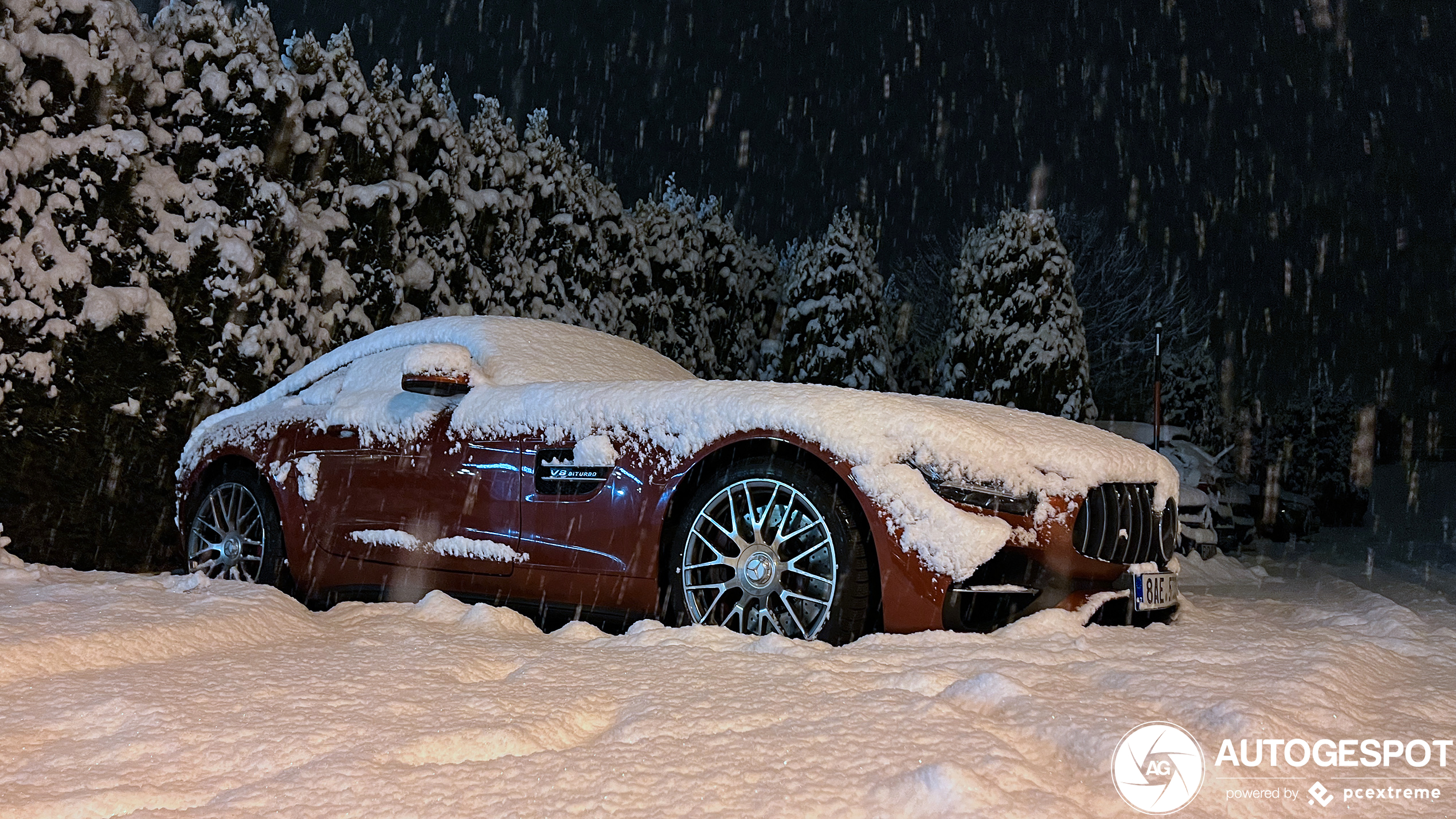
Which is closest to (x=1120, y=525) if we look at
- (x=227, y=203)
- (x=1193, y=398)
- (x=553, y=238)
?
(x=227, y=203)

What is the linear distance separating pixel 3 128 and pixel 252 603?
5.04m

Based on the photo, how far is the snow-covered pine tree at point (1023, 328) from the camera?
682 inches

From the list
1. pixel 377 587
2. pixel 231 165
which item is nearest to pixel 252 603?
pixel 377 587

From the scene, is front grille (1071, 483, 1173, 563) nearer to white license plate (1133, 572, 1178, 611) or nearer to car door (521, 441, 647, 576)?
white license plate (1133, 572, 1178, 611)

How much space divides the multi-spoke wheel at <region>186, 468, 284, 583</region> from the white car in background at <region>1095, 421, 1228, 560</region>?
5.65m

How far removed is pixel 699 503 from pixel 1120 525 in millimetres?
1478

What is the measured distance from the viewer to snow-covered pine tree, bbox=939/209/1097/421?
1731cm

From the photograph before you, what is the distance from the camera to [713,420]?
3.33m

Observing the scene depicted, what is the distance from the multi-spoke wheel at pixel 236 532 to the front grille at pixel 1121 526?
344 cm

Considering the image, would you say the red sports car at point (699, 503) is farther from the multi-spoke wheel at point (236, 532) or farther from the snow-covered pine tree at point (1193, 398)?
the snow-covered pine tree at point (1193, 398)

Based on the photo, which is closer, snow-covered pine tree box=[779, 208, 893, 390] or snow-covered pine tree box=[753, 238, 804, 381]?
snow-covered pine tree box=[779, 208, 893, 390]

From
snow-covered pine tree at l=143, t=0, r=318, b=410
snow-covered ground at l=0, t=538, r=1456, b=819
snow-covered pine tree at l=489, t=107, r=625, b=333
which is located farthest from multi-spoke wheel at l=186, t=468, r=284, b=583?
snow-covered pine tree at l=489, t=107, r=625, b=333

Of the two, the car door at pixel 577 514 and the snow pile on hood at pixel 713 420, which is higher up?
the snow pile on hood at pixel 713 420
